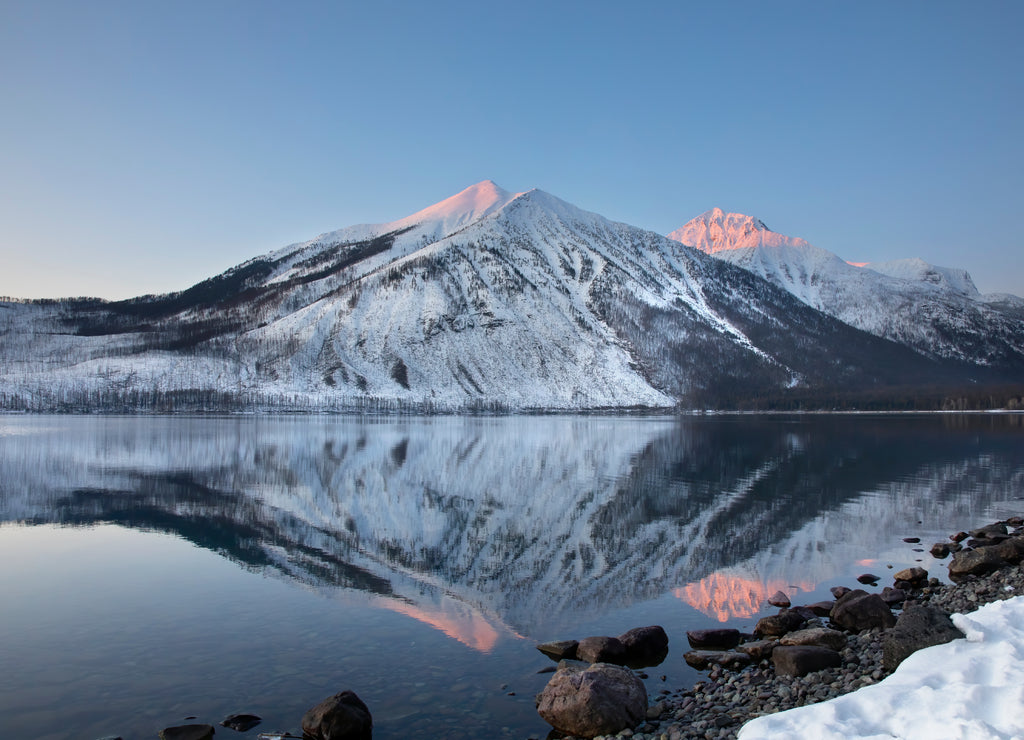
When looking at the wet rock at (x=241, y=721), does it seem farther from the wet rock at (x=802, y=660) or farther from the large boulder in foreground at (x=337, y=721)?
the wet rock at (x=802, y=660)

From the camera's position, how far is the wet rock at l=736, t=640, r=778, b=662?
16312 mm

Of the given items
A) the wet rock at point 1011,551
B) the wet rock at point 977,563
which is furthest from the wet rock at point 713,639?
the wet rock at point 1011,551

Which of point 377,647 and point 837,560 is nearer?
point 377,647

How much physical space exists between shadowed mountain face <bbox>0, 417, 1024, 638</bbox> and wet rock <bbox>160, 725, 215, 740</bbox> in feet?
23.4

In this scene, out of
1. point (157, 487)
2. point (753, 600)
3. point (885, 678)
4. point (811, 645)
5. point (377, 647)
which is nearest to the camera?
point (885, 678)

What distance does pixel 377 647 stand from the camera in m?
17.5

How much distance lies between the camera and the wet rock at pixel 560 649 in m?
17.0

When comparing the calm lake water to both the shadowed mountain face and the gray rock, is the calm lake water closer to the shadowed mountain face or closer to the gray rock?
the shadowed mountain face

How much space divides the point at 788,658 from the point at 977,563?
12987 mm

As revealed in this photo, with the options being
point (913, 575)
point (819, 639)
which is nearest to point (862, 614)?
point (819, 639)

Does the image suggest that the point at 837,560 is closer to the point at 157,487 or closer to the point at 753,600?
the point at 753,600

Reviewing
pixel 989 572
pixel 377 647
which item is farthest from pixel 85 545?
pixel 989 572

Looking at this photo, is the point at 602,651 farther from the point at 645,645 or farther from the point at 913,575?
the point at 913,575

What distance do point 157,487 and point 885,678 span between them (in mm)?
45467
